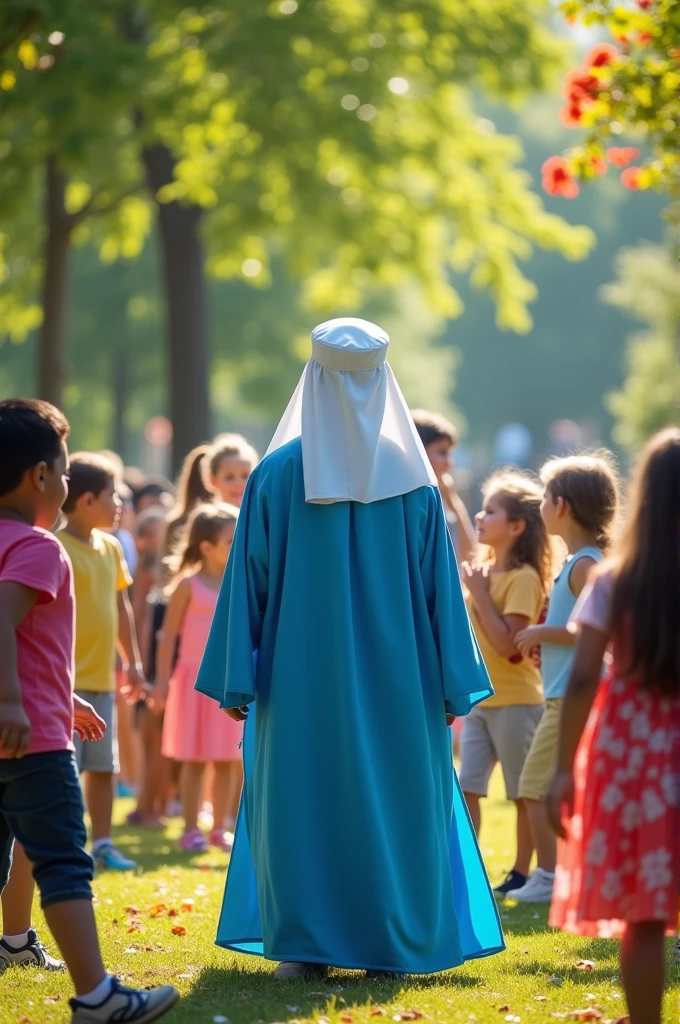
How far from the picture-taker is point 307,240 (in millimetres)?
18406

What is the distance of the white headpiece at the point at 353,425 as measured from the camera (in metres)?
5.27

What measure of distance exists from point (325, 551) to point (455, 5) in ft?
39.7

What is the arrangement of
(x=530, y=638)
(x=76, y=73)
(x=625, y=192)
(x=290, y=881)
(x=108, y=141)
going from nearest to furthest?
(x=290, y=881) → (x=530, y=638) → (x=76, y=73) → (x=108, y=141) → (x=625, y=192)

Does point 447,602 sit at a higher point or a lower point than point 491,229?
lower

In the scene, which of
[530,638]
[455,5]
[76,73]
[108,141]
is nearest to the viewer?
[530,638]

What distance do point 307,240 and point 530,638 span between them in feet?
41.7

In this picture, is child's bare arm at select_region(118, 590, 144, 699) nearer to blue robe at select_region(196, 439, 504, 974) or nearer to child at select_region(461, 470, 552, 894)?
child at select_region(461, 470, 552, 894)

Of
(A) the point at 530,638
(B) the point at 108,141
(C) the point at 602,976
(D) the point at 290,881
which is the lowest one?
(C) the point at 602,976

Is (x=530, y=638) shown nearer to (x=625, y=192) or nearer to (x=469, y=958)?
(x=469, y=958)

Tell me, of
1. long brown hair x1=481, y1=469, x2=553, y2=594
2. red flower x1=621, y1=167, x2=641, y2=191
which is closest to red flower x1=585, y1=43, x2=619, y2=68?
red flower x1=621, y1=167, x2=641, y2=191

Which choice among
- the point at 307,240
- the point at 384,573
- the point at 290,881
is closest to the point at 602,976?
the point at 290,881

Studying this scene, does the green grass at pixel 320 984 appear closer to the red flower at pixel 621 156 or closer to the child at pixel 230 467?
the child at pixel 230 467

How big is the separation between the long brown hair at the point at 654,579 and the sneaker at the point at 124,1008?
1.66 meters

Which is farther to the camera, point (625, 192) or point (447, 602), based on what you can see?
point (625, 192)
